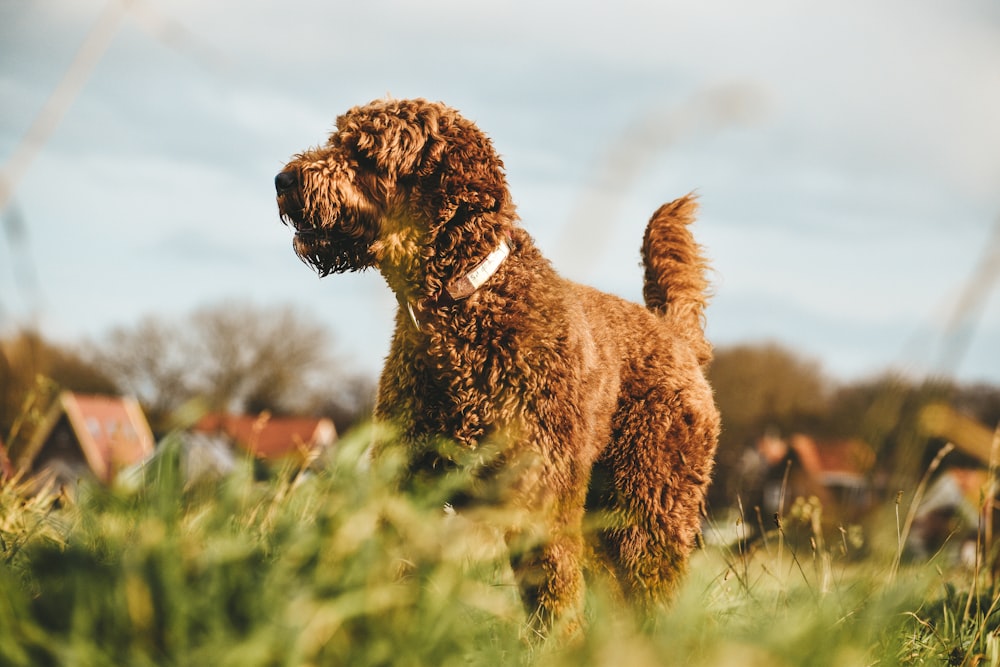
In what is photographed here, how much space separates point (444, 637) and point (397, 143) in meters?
2.76

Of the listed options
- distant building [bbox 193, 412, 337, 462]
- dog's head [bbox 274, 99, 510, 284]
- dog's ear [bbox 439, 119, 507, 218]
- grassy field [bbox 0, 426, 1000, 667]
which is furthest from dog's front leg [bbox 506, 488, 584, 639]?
dog's ear [bbox 439, 119, 507, 218]

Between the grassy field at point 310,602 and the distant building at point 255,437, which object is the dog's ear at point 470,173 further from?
the grassy field at point 310,602

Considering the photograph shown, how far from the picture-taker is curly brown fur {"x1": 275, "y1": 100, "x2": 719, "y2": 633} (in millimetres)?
3691

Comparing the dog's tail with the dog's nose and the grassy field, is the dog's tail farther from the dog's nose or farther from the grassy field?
the grassy field

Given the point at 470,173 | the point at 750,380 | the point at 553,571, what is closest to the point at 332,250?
the point at 470,173

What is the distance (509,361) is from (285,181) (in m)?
1.37

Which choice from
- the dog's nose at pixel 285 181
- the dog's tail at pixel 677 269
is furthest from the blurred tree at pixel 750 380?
the dog's nose at pixel 285 181

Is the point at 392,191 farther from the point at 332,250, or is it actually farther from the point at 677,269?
the point at 677,269

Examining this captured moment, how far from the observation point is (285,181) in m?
3.95

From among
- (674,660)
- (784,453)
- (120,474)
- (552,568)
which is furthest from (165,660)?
(784,453)

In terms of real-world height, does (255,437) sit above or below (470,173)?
below

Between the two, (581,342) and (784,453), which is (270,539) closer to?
(581,342)

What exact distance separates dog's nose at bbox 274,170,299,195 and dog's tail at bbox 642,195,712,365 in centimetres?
249

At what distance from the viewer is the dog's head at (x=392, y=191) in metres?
3.96
